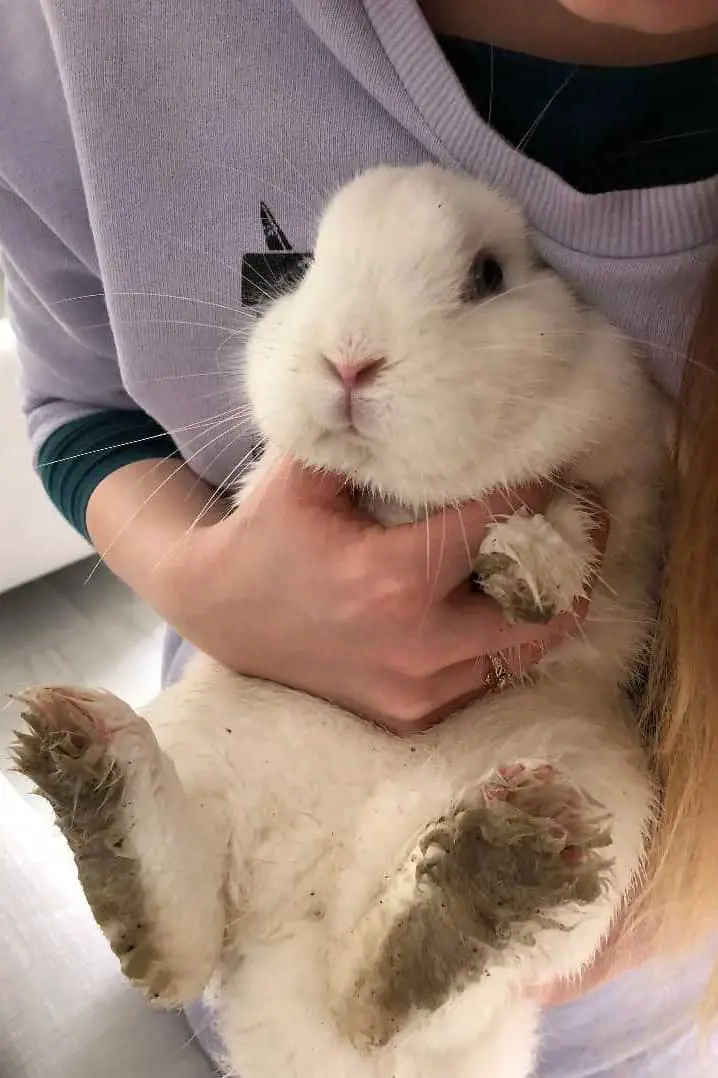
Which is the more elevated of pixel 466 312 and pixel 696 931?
pixel 466 312

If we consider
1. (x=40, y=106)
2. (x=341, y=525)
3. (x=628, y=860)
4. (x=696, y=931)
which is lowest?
(x=696, y=931)

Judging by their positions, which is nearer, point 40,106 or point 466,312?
point 466,312

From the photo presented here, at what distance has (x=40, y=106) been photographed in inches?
30.5

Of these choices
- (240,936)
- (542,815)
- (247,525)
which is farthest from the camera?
(247,525)

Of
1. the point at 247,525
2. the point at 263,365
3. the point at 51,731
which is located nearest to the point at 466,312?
the point at 263,365

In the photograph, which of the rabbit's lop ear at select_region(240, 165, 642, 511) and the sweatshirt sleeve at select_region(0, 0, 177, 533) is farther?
the sweatshirt sleeve at select_region(0, 0, 177, 533)

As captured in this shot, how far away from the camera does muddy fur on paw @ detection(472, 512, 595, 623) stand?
A: 0.59 metres

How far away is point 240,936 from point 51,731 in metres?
0.22

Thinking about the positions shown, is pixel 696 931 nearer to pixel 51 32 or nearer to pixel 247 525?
pixel 247 525

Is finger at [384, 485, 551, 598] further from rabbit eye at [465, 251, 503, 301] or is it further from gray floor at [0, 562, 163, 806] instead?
gray floor at [0, 562, 163, 806]

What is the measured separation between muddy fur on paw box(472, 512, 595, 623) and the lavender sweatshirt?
151 millimetres

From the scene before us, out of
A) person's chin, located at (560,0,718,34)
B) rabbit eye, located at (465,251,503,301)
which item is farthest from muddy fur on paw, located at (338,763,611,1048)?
person's chin, located at (560,0,718,34)

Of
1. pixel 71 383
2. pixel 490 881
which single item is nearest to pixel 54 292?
pixel 71 383

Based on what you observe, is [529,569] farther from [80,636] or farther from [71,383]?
[80,636]
